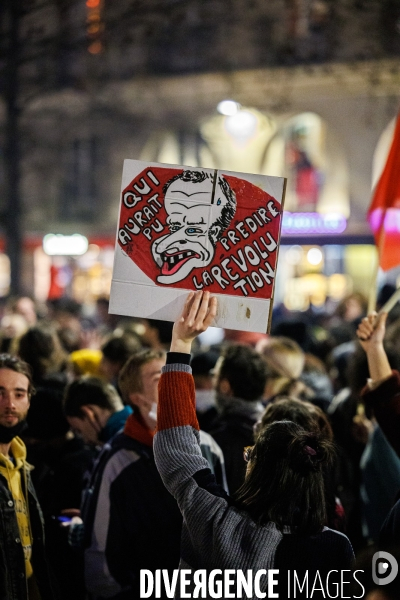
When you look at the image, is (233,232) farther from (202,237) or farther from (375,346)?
(375,346)

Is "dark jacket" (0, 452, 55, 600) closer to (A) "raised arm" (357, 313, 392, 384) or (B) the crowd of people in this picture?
(B) the crowd of people

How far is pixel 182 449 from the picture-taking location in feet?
8.54

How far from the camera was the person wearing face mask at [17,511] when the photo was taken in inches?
125

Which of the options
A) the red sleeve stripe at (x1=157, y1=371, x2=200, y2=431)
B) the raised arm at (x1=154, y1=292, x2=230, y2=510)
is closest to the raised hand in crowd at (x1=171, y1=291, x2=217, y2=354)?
the raised arm at (x1=154, y1=292, x2=230, y2=510)

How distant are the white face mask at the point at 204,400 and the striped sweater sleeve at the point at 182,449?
2.74 metres

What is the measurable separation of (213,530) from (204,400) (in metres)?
3.14

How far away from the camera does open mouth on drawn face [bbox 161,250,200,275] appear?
309 cm

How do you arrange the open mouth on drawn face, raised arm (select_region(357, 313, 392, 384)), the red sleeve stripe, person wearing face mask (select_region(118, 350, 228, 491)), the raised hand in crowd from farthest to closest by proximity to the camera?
raised arm (select_region(357, 313, 392, 384)) → person wearing face mask (select_region(118, 350, 228, 491)) → the open mouth on drawn face → the raised hand in crowd → the red sleeve stripe

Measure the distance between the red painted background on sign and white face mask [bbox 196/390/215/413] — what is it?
2406 mm

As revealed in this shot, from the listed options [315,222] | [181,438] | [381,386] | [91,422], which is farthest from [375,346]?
[315,222]

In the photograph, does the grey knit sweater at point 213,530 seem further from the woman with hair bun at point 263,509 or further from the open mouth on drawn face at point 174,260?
the open mouth on drawn face at point 174,260

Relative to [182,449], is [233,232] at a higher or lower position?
higher

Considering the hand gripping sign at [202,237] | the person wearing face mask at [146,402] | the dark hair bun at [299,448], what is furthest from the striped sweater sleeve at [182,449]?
the person wearing face mask at [146,402]

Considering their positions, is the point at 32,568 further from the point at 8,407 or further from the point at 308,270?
the point at 308,270
